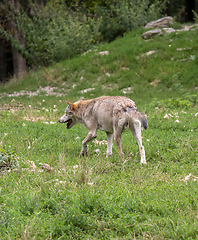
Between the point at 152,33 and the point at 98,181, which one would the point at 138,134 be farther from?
the point at 152,33

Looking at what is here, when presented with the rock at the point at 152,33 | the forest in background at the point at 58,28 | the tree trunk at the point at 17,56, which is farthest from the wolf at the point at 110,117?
the tree trunk at the point at 17,56

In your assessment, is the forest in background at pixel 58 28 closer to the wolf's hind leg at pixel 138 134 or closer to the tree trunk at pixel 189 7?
the tree trunk at pixel 189 7

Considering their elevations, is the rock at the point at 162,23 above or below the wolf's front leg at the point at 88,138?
above

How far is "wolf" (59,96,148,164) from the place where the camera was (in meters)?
6.40

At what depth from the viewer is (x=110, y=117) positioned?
6766 mm

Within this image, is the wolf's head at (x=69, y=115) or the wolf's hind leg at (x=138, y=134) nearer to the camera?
the wolf's hind leg at (x=138, y=134)

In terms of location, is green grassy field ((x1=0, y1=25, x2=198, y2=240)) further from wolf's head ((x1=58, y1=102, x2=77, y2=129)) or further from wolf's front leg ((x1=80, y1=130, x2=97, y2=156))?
wolf's head ((x1=58, y1=102, x2=77, y2=129))

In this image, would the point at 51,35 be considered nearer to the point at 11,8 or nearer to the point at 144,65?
the point at 11,8

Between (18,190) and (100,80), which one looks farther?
(100,80)

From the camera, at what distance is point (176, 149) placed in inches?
286

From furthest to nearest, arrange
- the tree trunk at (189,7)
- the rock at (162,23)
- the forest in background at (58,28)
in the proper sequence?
1. the tree trunk at (189,7)
2. the forest in background at (58,28)
3. the rock at (162,23)

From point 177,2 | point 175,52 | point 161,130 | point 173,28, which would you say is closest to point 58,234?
point 161,130

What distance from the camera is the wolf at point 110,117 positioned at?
640cm

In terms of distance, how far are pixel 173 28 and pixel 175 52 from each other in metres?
4.58
